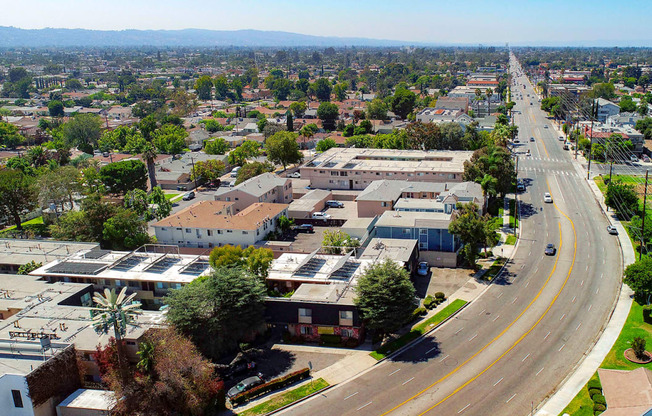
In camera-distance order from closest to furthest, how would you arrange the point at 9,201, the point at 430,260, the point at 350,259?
the point at 350,259, the point at 430,260, the point at 9,201

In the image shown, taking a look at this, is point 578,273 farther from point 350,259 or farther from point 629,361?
point 350,259

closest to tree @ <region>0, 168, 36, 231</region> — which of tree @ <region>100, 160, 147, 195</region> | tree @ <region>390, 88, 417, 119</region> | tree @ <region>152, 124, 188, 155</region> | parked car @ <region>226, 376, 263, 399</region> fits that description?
tree @ <region>100, 160, 147, 195</region>

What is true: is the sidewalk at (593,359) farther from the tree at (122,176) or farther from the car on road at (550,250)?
the tree at (122,176)

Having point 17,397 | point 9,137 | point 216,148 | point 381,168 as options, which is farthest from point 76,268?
point 9,137

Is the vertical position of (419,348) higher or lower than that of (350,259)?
lower

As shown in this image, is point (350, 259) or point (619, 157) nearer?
point (350, 259)

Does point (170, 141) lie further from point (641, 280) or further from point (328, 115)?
point (641, 280)

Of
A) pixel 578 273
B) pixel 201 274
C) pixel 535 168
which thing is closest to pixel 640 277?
pixel 578 273
